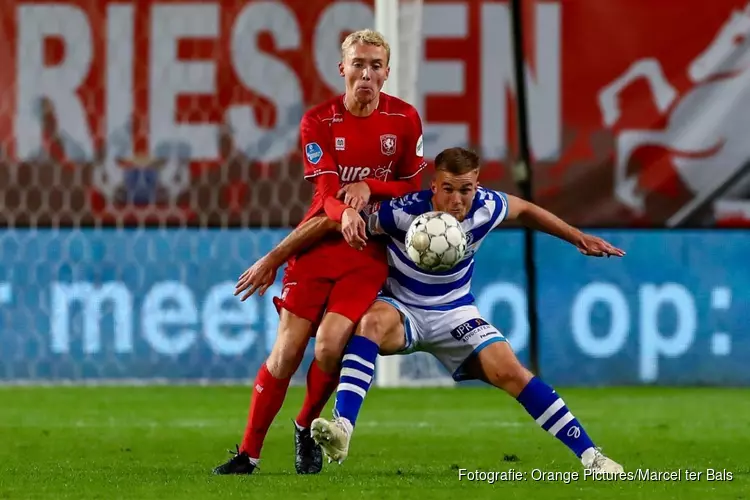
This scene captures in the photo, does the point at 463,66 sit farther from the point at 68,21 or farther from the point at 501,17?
the point at 68,21

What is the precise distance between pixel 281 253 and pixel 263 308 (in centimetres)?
463

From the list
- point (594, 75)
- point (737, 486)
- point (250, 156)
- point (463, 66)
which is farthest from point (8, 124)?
point (737, 486)

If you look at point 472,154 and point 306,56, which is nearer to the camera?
point 472,154

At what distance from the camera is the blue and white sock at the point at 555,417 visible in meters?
5.02

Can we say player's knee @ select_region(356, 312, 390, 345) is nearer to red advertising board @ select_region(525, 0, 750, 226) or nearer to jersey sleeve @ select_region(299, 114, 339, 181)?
jersey sleeve @ select_region(299, 114, 339, 181)

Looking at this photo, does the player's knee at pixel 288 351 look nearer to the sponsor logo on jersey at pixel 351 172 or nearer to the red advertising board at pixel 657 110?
the sponsor logo on jersey at pixel 351 172

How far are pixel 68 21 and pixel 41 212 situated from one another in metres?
1.36

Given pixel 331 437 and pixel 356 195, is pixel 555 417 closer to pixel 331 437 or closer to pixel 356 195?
pixel 331 437

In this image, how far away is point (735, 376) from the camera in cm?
995

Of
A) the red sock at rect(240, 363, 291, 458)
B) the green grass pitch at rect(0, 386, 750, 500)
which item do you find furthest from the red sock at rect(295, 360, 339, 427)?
the green grass pitch at rect(0, 386, 750, 500)

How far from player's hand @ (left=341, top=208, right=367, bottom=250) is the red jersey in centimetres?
29

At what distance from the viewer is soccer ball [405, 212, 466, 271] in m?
5.00

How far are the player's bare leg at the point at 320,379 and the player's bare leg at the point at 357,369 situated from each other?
0.19 ft

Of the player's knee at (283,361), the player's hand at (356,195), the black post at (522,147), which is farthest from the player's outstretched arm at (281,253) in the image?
the black post at (522,147)
